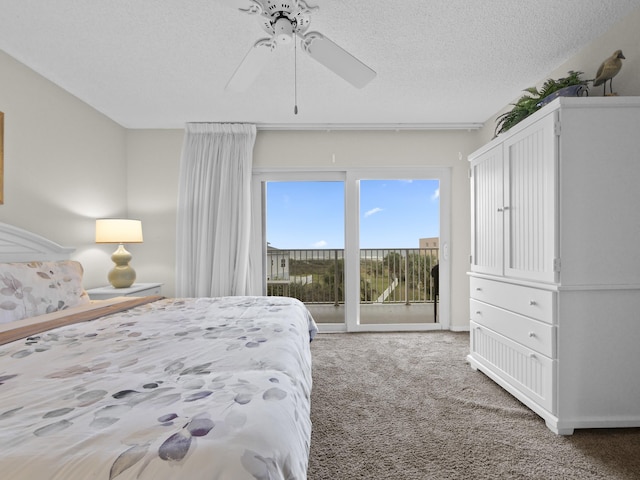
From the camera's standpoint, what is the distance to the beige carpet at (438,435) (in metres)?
1.57

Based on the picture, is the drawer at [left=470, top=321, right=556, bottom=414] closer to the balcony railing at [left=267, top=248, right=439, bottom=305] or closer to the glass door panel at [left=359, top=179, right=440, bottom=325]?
the glass door panel at [left=359, top=179, right=440, bottom=325]

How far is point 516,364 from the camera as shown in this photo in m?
2.21

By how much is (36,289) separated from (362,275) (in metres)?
3.43

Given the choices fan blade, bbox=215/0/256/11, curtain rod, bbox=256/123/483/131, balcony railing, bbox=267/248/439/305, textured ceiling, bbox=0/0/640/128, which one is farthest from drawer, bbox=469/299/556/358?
fan blade, bbox=215/0/256/11

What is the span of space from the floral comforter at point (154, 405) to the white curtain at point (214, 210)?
214 centimetres

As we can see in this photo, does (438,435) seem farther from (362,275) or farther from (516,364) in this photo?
(362,275)

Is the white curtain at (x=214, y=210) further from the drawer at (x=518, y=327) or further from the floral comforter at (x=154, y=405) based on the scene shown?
the drawer at (x=518, y=327)

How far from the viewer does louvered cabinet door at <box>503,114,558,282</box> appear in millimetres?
1889

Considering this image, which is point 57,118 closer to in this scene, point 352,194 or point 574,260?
point 352,194

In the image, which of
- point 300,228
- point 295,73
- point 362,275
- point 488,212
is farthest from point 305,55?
point 362,275

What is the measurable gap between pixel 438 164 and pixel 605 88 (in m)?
1.83

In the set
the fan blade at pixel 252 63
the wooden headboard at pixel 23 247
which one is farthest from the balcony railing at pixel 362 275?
the fan blade at pixel 252 63

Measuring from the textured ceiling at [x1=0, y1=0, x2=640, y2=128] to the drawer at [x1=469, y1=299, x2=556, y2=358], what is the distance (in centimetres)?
191

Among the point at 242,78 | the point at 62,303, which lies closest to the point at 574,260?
the point at 242,78
